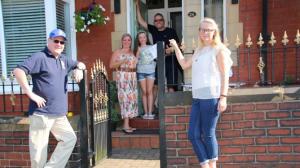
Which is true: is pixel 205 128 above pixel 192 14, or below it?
below

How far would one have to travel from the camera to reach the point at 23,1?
6.34 meters

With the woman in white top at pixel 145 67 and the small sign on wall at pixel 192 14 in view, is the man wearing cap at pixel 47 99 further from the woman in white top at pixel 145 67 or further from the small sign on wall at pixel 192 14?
the small sign on wall at pixel 192 14

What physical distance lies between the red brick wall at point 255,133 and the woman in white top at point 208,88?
1.55ft

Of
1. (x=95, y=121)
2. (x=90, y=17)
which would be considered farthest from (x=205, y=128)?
(x=90, y=17)

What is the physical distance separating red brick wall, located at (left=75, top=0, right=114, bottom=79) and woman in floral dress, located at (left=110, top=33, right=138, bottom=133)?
91 centimetres

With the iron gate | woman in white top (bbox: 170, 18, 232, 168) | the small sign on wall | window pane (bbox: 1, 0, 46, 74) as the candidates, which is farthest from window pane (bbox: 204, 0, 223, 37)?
window pane (bbox: 1, 0, 46, 74)

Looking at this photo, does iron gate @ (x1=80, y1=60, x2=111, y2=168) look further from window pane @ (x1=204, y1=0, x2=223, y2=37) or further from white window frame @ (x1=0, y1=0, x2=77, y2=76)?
window pane @ (x1=204, y1=0, x2=223, y2=37)

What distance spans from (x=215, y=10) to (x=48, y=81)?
3515 millimetres

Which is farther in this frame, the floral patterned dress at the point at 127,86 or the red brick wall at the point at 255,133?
the floral patterned dress at the point at 127,86

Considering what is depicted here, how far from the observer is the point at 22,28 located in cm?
640

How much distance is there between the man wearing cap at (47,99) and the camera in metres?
3.68

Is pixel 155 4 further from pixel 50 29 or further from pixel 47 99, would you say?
pixel 47 99

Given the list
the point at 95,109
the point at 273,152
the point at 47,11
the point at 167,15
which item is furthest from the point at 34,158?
the point at 167,15

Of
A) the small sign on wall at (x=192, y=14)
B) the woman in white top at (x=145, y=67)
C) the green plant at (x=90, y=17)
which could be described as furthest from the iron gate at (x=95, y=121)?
the small sign on wall at (x=192, y=14)
